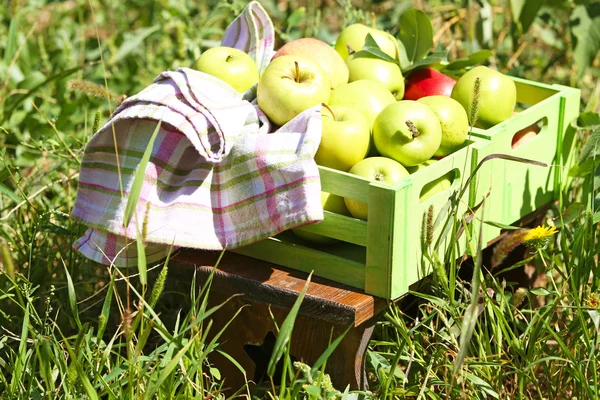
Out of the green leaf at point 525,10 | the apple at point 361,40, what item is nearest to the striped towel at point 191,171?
the apple at point 361,40

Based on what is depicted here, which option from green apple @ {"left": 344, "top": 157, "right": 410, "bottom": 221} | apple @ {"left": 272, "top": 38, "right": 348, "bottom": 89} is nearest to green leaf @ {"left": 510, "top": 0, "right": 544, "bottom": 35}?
apple @ {"left": 272, "top": 38, "right": 348, "bottom": 89}

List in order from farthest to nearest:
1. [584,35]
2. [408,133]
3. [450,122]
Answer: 1. [584,35]
2. [450,122]
3. [408,133]

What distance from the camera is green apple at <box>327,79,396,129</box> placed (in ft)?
6.61

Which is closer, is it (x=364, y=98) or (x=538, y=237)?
(x=538, y=237)

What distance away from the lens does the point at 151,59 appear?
11.6 feet

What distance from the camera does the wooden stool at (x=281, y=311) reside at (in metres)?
1.76

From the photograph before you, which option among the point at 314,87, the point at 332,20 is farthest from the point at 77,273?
the point at 332,20

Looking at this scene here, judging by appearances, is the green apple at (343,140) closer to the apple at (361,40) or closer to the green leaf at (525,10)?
the apple at (361,40)

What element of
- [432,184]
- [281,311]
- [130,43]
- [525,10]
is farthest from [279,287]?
[130,43]

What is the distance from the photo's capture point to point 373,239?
1.77 meters

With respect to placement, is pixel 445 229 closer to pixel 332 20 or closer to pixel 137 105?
pixel 137 105

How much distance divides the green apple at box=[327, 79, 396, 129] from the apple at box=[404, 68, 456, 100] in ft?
0.72

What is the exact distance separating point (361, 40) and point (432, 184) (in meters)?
0.61

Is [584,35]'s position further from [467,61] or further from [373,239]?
[373,239]
